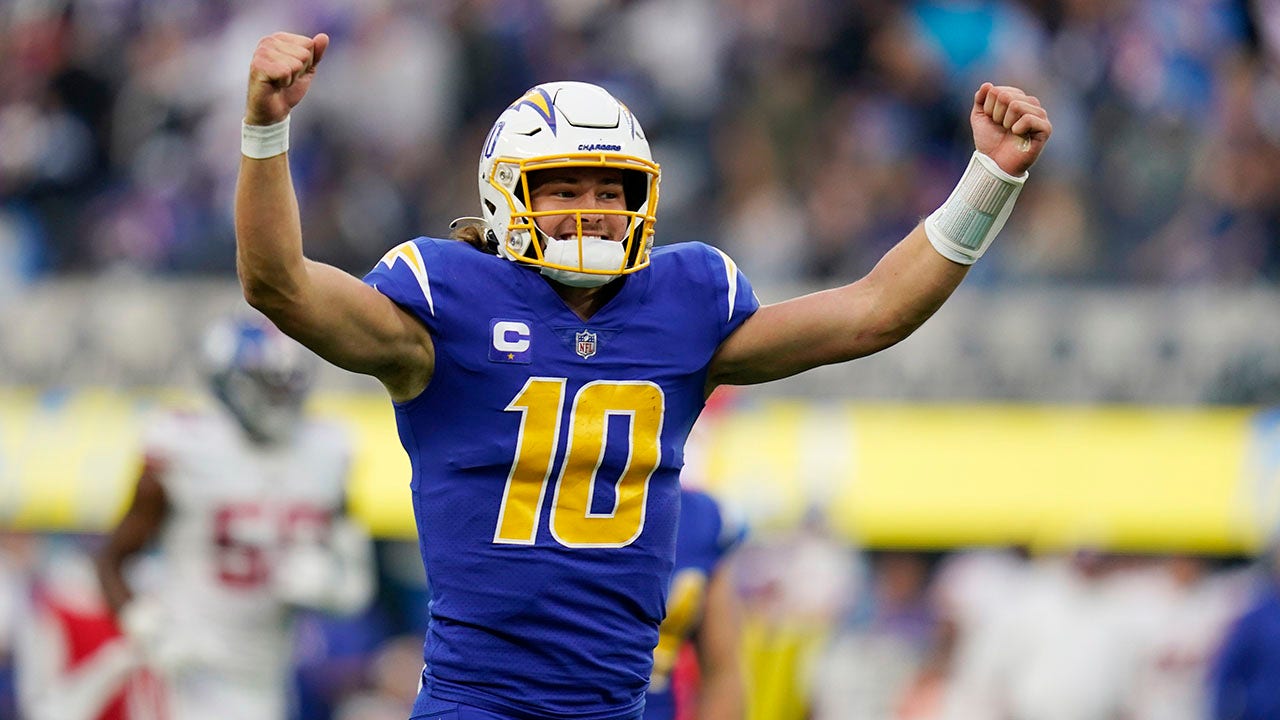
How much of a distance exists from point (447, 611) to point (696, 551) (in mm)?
2029

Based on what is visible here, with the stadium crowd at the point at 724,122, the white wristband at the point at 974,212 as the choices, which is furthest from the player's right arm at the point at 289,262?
the stadium crowd at the point at 724,122

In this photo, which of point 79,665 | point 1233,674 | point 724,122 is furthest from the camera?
point 724,122

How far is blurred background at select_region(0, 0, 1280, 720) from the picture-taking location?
1004 cm

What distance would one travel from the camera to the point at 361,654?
10609 mm

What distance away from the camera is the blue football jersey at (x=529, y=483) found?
4.01 m

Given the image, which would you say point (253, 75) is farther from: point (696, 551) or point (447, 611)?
point (696, 551)

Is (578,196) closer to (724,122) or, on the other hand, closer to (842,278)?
(842,278)

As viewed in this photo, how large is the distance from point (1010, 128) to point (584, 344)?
3.14 ft

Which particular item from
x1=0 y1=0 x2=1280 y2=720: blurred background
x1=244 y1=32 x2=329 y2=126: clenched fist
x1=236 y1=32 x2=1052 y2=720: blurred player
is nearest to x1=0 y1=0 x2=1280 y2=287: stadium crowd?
x1=0 y1=0 x2=1280 y2=720: blurred background

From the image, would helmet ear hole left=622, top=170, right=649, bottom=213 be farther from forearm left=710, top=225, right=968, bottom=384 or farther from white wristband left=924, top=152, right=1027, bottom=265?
white wristband left=924, top=152, right=1027, bottom=265

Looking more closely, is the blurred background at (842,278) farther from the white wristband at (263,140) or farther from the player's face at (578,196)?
the white wristband at (263,140)

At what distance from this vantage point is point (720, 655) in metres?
6.05

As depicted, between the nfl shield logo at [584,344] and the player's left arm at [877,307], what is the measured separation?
32cm

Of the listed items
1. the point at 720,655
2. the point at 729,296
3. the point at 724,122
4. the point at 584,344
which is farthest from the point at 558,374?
the point at 724,122
